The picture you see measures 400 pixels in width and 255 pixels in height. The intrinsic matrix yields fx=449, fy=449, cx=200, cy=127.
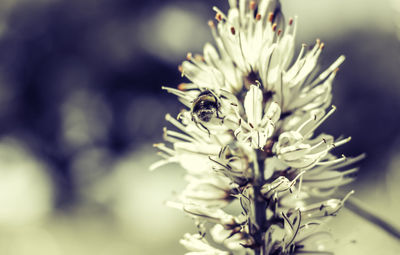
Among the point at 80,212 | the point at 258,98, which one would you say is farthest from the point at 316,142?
the point at 80,212

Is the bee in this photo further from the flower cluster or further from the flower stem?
the flower stem

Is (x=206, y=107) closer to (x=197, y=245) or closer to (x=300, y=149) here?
(x=300, y=149)

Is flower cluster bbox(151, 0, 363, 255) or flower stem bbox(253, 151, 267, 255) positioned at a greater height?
flower cluster bbox(151, 0, 363, 255)

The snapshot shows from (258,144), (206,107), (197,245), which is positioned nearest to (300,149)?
(258,144)

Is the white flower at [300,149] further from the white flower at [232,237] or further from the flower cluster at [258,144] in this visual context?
the white flower at [232,237]

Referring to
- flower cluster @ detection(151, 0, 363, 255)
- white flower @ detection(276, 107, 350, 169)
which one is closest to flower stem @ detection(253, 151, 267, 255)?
flower cluster @ detection(151, 0, 363, 255)

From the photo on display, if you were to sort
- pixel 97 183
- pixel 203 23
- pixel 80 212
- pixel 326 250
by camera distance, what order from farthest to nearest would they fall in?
1. pixel 203 23
2. pixel 97 183
3. pixel 80 212
4. pixel 326 250

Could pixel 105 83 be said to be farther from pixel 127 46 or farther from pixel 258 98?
pixel 258 98

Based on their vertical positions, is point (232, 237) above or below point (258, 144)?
below
